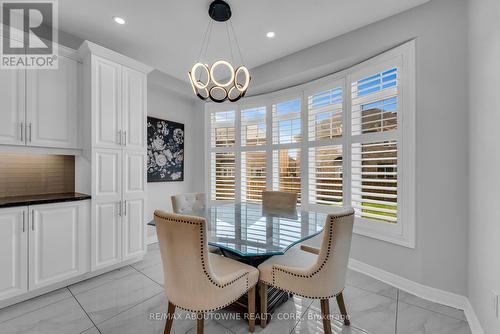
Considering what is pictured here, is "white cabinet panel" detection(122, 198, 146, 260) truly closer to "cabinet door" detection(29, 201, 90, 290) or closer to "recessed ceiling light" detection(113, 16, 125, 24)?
"cabinet door" detection(29, 201, 90, 290)

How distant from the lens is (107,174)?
2.69 meters

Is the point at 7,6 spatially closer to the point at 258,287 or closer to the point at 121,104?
the point at 121,104

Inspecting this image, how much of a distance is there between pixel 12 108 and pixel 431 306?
437 centimetres

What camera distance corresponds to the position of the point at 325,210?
10.5 feet

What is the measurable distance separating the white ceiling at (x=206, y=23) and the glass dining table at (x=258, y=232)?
212 cm

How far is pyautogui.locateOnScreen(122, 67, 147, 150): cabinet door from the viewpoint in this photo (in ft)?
9.41

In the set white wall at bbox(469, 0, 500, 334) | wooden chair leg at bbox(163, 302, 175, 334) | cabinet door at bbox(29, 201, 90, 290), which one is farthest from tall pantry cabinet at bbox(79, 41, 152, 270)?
white wall at bbox(469, 0, 500, 334)

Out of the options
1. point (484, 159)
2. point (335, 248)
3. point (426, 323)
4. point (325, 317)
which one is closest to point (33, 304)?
point (325, 317)

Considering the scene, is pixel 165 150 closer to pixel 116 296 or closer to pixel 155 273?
pixel 155 273

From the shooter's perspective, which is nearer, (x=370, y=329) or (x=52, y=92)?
(x=370, y=329)

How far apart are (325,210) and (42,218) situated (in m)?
3.26

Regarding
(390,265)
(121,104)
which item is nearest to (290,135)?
(390,265)

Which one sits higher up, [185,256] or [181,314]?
[185,256]

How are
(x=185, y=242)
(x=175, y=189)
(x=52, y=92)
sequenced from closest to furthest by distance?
(x=185, y=242)
(x=52, y=92)
(x=175, y=189)
